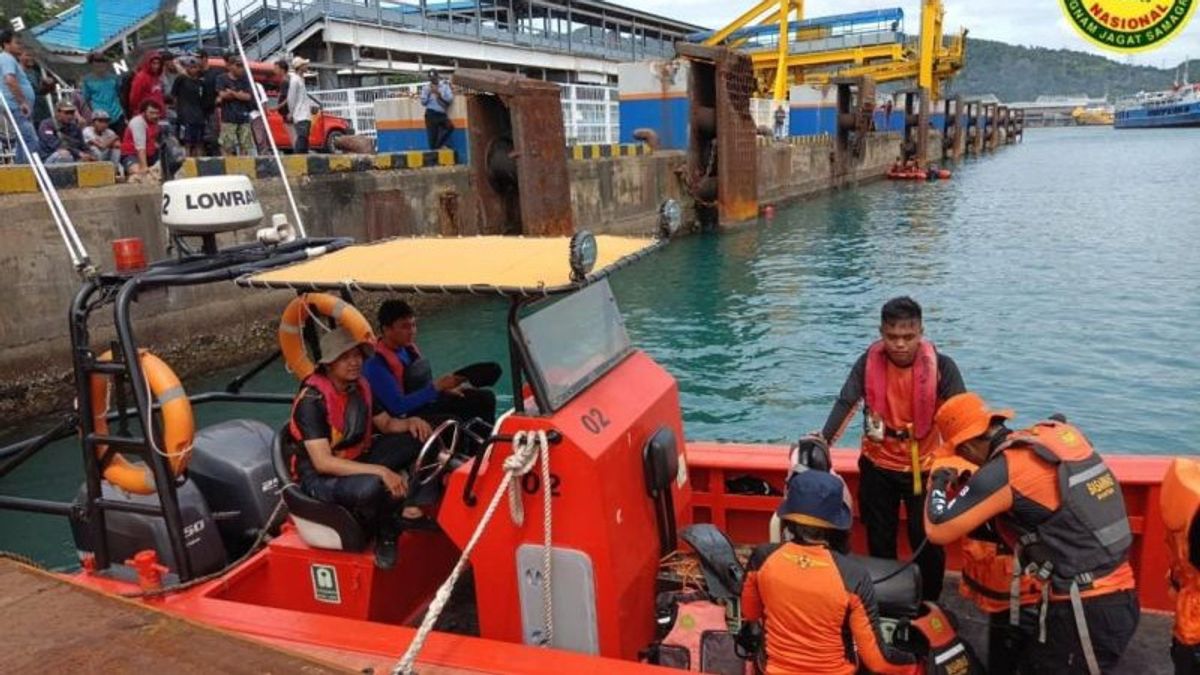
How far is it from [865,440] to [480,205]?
10225mm

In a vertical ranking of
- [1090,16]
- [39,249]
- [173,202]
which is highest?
[1090,16]

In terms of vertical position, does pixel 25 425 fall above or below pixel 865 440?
below

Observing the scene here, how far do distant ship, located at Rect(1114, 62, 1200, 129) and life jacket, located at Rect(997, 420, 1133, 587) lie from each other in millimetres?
112359

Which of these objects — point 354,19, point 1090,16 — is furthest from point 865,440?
point 354,19

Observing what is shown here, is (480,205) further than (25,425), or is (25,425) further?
(480,205)

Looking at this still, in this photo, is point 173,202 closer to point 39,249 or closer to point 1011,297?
point 39,249

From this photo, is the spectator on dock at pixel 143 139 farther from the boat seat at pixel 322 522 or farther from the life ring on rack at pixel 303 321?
the boat seat at pixel 322 522

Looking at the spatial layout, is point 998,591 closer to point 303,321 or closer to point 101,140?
point 303,321

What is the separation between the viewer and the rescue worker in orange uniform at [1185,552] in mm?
2844

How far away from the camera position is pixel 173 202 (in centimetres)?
382

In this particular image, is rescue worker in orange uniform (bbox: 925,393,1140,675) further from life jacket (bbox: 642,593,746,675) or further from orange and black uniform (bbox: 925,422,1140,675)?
life jacket (bbox: 642,593,746,675)

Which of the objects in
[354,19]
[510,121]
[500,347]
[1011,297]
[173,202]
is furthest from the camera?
[354,19]

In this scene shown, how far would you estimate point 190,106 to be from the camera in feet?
39.3

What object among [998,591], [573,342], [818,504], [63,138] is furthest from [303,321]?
[63,138]
